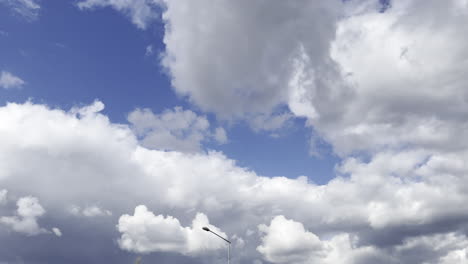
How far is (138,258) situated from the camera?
40.8 metres

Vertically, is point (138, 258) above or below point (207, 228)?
below

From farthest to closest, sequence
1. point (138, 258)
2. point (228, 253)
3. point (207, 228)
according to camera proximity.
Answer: point (228, 253) < point (207, 228) < point (138, 258)

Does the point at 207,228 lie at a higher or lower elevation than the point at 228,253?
higher

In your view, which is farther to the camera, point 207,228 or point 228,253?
point 228,253

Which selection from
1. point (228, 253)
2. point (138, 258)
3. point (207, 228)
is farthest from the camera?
point (228, 253)

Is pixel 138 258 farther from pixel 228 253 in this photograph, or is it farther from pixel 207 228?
pixel 228 253

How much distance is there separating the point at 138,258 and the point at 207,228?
12.6 meters

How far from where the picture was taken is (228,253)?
55312mm

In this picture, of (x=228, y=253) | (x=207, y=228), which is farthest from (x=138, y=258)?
(x=228, y=253)

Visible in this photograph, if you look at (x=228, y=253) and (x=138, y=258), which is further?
(x=228, y=253)

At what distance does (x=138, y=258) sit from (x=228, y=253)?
20.6 m

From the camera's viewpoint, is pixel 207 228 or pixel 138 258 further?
pixel 207 228

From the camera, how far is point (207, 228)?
4862 centimetres
